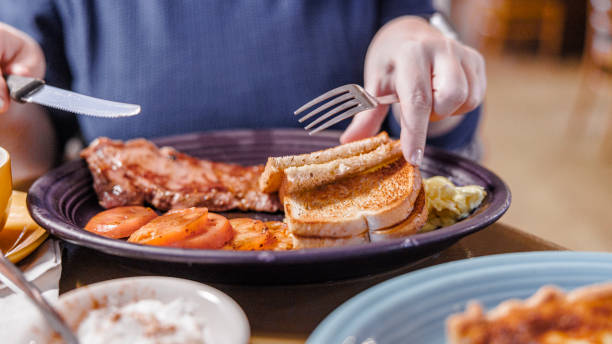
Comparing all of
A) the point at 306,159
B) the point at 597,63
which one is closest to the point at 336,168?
the point at 306,159

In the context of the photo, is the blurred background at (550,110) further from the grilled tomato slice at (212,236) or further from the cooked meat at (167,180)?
the grilled tomato slice at (212,236)

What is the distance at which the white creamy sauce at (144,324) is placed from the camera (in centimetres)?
67

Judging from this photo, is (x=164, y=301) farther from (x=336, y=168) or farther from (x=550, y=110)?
(x=550, y=110)

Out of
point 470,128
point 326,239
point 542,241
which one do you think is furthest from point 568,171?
point 326,239

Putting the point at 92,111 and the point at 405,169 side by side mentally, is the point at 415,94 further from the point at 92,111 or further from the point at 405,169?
the point at 92,111

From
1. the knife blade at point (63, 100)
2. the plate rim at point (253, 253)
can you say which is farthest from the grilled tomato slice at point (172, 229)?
the knife blade at point (63, 100)

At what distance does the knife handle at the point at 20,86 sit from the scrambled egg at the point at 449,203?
1063 mm

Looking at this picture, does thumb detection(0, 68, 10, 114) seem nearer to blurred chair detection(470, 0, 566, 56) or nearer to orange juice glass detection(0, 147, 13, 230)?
orange juice glass detection(0, 147, 13, 230)

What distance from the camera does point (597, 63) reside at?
5.38m

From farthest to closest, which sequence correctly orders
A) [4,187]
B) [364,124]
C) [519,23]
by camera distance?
[519,23] < [364,124] < [4,187]

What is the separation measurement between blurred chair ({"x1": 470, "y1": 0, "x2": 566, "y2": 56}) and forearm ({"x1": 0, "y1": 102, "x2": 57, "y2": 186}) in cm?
887

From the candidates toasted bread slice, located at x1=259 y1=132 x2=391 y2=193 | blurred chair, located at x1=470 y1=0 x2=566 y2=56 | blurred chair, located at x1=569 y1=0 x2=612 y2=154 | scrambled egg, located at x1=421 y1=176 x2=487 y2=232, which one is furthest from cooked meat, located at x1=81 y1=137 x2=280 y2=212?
blurred chair, located at x1=470 y1=0 x2=566 y2=56

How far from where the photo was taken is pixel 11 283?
0.86 metres

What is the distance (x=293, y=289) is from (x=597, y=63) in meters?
5.57
